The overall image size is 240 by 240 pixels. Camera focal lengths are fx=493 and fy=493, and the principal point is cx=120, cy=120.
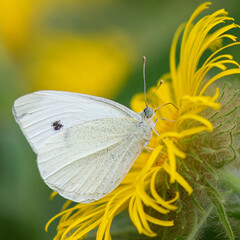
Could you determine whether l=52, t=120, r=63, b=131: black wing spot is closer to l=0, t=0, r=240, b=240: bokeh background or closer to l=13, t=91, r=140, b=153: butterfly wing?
l=13, t=91, r=140, b=153: butterfly wing

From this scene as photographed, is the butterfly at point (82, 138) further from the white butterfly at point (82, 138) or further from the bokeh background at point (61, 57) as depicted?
the bokeh background at point (61, 57)

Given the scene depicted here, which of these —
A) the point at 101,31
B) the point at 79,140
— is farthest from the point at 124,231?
the point at 101,31

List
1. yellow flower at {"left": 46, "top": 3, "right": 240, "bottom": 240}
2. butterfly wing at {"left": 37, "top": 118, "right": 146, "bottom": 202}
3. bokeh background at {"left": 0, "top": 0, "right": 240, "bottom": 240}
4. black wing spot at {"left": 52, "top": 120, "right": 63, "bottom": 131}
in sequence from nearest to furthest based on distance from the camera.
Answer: yellow flower at {"left": 46, "top": 3, "right": 240, "bottom": 240} < butterfly wing at {"left": 37, "top": 118, "right": 146, "bottom": 202} < black wing spot at {"left": 52, "top": 120, "right": 63, "bottom": 131} < bokeh background at {"left": 0, "top": 0, "right": 240, "bottom": 240}

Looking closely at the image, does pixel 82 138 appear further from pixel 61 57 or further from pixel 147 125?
pixel 61 57

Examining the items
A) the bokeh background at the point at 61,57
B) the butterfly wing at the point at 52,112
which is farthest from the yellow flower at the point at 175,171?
the bokeh background at the point at 61,57

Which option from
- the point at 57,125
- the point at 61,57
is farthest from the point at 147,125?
the point at 61,57

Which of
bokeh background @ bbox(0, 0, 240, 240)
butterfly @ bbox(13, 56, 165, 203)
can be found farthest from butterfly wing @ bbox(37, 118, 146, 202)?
bokeh background @ bbox(0, 0, 240, 240)
